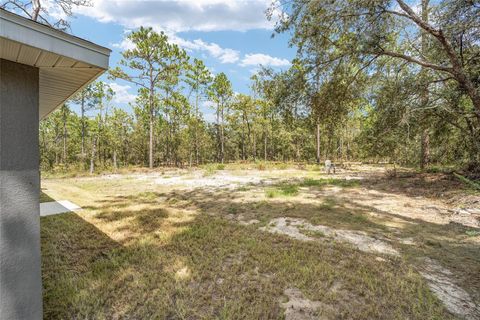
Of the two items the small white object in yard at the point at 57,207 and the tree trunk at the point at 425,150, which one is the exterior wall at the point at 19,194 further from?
the tree trunk at the point at 425,150

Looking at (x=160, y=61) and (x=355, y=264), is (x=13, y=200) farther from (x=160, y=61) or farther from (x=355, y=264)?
(x=160, y=61)

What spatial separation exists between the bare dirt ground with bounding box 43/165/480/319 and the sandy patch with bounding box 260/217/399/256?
0.7 inches

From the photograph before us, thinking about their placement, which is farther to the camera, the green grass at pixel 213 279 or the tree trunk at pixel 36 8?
the tree trunk at pixel 36 8

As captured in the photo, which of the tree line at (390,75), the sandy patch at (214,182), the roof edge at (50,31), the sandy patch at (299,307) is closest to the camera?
the roof edge at (50,31)

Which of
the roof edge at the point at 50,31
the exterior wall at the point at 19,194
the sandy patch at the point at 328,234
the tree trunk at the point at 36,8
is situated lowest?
the sandy patch at the point at 328,234

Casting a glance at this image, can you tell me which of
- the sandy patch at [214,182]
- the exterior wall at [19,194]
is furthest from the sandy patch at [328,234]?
the sandy patch at [214,182]

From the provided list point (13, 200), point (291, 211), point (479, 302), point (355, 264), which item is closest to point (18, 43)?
point (13, 200)

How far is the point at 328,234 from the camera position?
417cm

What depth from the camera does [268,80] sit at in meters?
6.79

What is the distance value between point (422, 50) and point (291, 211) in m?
5.08

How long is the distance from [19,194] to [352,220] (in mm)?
5158

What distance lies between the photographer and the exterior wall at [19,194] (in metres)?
1.82

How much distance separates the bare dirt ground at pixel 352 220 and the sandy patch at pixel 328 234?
0.05 ft

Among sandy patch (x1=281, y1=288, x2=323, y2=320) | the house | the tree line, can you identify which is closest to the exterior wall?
the house
